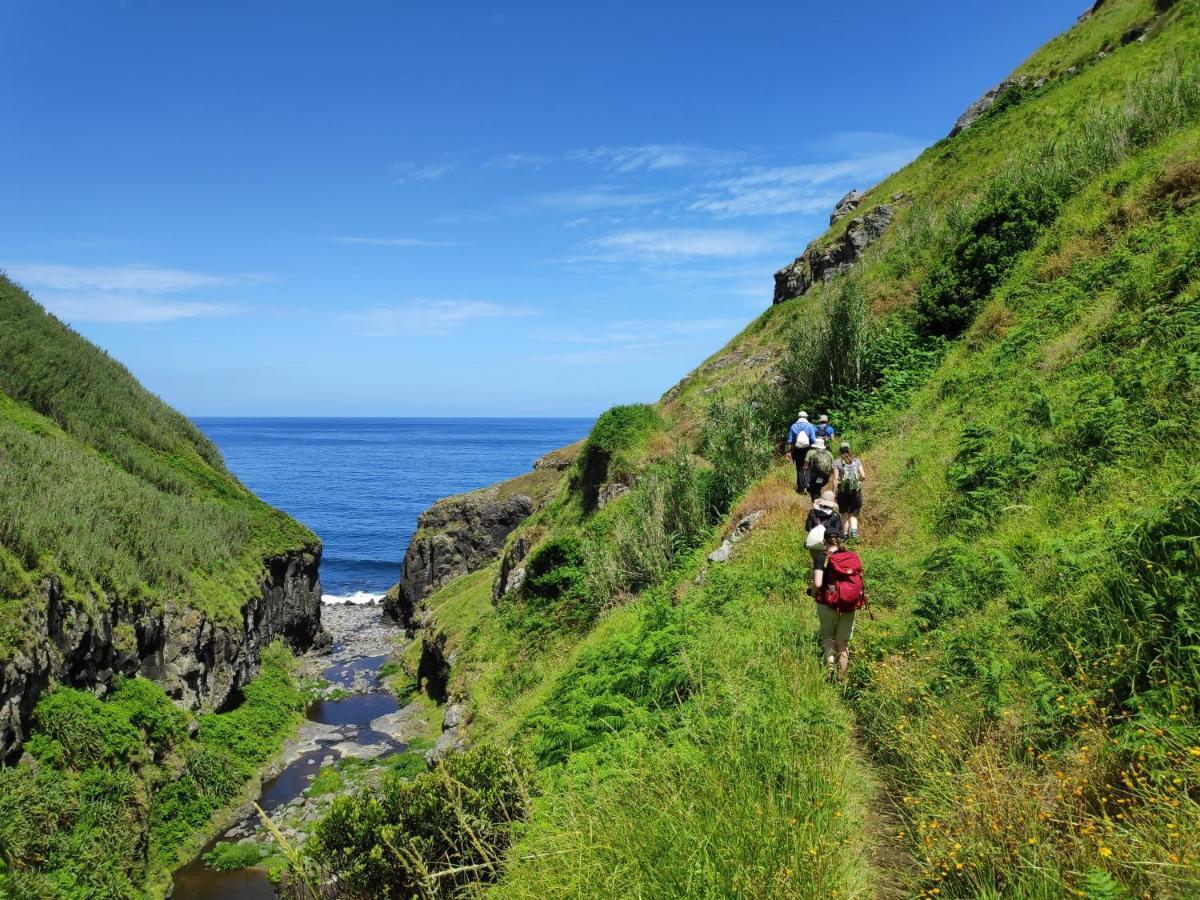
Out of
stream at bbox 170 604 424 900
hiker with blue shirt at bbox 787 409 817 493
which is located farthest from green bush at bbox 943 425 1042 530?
stream at bbox 170 604 424 900

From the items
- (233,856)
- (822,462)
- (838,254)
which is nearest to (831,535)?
(822,462)

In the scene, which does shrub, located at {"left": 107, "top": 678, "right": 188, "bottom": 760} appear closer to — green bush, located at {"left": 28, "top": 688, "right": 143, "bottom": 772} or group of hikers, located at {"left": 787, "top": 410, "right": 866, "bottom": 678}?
green bush, located at {"left": 28, "top": 688, "right": 143, "bottom": 772}

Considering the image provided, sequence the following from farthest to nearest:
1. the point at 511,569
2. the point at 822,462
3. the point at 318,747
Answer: the point at 511,569 < the point at 318,747 < the point at 822,462

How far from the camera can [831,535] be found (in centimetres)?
763

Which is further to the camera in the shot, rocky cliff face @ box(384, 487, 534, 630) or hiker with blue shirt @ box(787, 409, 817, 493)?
rocky cliff face @ box(384, 487, 534, 630)

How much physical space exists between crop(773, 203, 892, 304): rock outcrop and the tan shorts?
2878 centimetres

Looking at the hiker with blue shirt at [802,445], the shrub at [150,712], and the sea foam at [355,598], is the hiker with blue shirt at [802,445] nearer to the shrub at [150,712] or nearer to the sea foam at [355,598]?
the shrub at [150,712]

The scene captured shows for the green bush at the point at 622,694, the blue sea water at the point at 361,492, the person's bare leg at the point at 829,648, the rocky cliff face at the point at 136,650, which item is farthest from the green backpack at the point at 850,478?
the blue sea water at the point at 361,492

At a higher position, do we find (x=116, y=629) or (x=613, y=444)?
(x=613, y=444)

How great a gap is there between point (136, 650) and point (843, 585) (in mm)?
23238

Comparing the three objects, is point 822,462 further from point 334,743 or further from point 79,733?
point 334,743

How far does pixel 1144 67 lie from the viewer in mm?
A: 25656

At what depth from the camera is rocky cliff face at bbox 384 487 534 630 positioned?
49188 mm

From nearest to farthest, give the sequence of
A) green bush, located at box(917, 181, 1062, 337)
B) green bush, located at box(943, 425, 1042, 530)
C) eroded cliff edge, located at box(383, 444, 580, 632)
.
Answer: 1. green bush, located at box(943, 425, 1042, 530)
2. green bush, located at box(917, 181, 1062, 337)
3. eroded cliff edge, located at box(383, 444, 580, 632)
